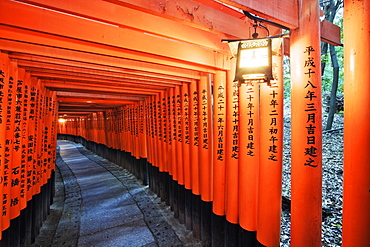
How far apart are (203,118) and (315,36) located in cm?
332

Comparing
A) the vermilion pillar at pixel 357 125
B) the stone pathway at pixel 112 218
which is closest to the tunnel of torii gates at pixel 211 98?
the vermilion pillar at pixel 357 125

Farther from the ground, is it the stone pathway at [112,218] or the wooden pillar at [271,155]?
the wooden pillar at [271,155]

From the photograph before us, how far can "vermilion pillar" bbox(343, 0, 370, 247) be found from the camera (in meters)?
2.12

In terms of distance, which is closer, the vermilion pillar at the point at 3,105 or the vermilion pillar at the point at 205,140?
the vermilion pillar at the point at 3,105

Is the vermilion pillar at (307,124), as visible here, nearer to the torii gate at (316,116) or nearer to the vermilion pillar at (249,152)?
the torii gate at (316,116)

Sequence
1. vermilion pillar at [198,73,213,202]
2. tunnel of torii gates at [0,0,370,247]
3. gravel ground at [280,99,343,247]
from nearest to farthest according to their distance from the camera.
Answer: tunnel of torii gates at [0,0,370,247] → vermilion pillar at [198,73,213,202] → gravel ground at [280,99,343,247]

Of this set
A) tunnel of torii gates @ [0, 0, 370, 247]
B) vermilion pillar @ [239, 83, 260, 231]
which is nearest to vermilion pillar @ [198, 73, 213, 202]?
tunnel of torii gates @ [0, 0, 370, 247]

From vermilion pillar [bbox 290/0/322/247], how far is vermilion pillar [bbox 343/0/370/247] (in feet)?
1.39

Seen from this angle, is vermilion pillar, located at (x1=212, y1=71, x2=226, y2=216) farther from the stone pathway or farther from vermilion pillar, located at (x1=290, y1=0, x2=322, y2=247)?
the stone pathway

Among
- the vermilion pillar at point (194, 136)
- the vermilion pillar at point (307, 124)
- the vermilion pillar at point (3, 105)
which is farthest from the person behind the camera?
the vermilion pillar at point (194, 136)

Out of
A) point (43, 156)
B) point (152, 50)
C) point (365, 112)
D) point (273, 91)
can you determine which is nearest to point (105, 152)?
point (43, 156)

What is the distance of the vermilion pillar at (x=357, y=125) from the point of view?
2.12m

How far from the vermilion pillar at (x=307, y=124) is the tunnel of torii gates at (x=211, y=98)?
0.01 m

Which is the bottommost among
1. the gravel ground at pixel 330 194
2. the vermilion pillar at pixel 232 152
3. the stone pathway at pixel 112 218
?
the stone pathway at pixel 112 218
